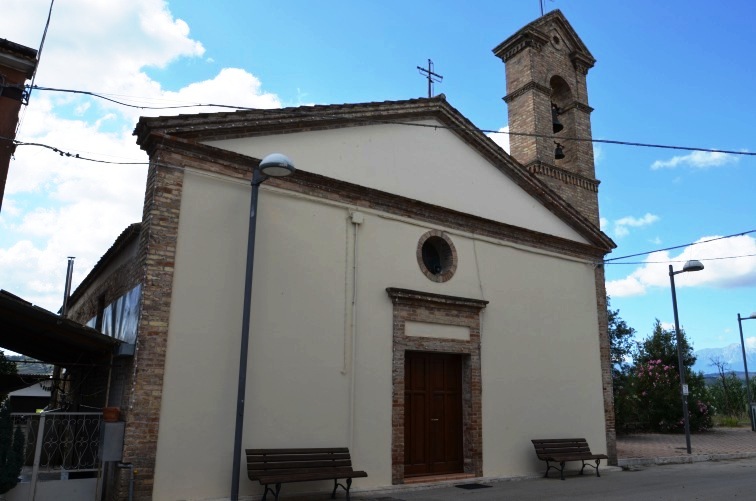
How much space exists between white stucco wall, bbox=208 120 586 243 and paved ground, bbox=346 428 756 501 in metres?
5.19

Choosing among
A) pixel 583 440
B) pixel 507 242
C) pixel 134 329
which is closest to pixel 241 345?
pixel 134 329

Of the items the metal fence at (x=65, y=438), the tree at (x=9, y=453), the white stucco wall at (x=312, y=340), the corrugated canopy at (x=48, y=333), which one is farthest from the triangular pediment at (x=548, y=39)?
the tree at (x=9, y=453)

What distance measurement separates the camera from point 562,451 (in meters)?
11.6

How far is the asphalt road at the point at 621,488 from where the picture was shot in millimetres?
9117

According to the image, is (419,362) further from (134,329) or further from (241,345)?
(134,329)

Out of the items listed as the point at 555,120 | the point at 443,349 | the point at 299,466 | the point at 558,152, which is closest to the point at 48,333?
the point at 299,466

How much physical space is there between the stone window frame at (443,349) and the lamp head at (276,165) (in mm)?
3509

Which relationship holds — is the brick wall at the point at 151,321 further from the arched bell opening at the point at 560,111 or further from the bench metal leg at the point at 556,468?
the arched bell opening at the point at 560,111

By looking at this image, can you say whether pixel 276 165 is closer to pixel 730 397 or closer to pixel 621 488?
pixel 621 488

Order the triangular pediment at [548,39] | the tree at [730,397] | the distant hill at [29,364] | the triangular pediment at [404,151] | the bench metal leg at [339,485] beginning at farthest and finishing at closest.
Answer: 1. the tree at [730,397]
2. the triangular pediment at [548,39]
3. the distant hill at [29,364]
4. the triangular pediment at [404,151]
5. the bench metal leg at [339,485]

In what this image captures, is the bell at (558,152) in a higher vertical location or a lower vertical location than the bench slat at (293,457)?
higher

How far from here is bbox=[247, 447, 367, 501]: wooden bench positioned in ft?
26.5

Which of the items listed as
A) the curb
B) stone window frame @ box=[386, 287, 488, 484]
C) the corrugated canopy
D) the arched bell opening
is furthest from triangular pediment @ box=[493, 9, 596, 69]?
the corrugated canopy

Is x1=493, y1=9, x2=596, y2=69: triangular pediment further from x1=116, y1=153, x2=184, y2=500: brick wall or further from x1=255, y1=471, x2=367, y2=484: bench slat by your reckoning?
x1=255, y1=471, x2=367, y2=484: bench slat
